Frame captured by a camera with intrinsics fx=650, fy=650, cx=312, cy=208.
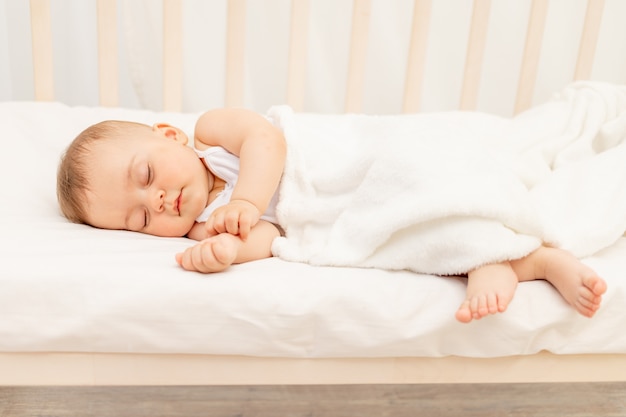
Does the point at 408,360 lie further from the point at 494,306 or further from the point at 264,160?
the point at 264,160

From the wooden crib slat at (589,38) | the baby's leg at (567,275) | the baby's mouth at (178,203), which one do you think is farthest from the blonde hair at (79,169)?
the wooden crib slat at (589,38)

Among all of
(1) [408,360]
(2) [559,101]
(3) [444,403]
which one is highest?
(2) [559,101]

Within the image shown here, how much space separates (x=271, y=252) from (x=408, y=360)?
24 cm

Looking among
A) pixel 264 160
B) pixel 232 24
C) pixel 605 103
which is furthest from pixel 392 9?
pixel 264 160

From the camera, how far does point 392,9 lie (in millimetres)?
1602

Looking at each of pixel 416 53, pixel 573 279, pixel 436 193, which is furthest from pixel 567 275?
pixel 416 53

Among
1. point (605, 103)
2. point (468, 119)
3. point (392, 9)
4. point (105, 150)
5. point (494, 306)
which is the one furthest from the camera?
point (392, 9)

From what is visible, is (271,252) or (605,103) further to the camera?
(605,103)

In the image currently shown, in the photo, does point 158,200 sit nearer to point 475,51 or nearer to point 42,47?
point 42,47

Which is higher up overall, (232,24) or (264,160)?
(232,24)

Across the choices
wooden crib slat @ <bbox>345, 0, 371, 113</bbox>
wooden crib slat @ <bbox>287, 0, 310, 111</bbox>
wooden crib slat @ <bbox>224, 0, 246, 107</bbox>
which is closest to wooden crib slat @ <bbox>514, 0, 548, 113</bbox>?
wooden crib slat @ <bbox>345, 0, 371, 113</bbox>

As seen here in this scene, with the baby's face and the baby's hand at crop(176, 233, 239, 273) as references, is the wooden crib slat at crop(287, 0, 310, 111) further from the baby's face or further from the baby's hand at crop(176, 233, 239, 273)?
the baby's hand at crop(176, 233, 239, 273)

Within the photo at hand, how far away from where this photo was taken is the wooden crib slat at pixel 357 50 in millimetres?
1334

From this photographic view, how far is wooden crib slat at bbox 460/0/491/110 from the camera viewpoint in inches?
53.6
